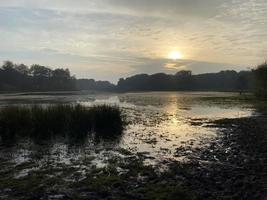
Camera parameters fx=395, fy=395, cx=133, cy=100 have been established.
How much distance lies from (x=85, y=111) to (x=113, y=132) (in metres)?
3.57

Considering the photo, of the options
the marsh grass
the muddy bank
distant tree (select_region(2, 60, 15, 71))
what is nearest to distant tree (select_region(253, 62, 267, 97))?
the marsh grass

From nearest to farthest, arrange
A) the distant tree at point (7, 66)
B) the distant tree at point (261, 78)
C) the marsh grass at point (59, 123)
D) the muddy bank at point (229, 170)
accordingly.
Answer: the muddy bank at point (229, 170), the marsh grass at point (59, 123), the distant tree at point (261, 78), the distant tree at point (7, 66)

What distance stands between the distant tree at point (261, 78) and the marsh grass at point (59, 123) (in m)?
54.6

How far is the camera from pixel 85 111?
3150cm

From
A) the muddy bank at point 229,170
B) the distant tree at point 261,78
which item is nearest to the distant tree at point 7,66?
the distant tree at point 261,78

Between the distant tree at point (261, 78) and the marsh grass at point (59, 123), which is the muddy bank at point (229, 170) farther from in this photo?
the distant tree at point (261, 78)

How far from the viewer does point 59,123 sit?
29.2 m

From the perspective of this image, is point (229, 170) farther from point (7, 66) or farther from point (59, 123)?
point (7, 66)

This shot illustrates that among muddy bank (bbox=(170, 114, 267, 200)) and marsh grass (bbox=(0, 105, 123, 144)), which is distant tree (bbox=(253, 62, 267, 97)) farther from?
muddy bank (bbox=(170, 114, 267, 200))

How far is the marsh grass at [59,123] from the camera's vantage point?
27297mm

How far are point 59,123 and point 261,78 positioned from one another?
61662mm

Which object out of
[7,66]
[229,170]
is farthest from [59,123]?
[7,66]

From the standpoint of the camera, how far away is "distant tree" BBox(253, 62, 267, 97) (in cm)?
8029

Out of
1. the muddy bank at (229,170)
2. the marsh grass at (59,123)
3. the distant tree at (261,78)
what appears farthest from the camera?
the distant tree at (261,78)
